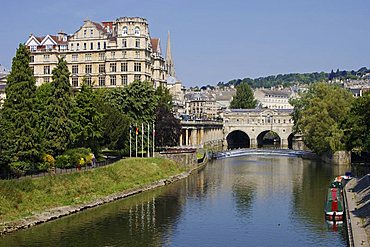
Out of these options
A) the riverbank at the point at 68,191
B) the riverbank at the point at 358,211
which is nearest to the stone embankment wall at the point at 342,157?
the riverbank at the point at 358,211

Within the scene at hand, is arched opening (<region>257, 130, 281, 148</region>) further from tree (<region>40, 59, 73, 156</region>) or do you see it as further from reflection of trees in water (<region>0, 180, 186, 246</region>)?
reflection of trees in water (<region>0, 180, 186, 246</region>)

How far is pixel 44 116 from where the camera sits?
190 ft

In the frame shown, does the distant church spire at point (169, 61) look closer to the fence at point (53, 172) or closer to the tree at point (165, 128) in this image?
the tree at point (165, 128)

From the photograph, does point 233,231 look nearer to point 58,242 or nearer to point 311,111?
point 58,242

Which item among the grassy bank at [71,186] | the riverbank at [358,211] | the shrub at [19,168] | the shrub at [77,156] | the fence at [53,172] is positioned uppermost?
the shrub at [77,156]

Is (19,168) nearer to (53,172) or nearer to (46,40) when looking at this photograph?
(53,172)

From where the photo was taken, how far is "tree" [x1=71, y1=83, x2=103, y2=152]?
63.7 m

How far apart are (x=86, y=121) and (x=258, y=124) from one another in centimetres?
9445

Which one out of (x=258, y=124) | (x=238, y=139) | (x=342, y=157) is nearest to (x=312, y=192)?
(x=342, y=157)

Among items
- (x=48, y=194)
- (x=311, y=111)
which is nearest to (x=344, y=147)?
(x=311, y=111)

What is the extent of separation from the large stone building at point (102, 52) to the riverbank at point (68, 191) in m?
33.6

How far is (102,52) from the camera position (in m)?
105

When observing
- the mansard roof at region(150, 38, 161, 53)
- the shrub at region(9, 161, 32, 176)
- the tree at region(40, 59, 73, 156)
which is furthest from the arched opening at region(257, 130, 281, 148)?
the shrub at region(9, 161, 32, 176)

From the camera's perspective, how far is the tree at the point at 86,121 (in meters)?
63.7
